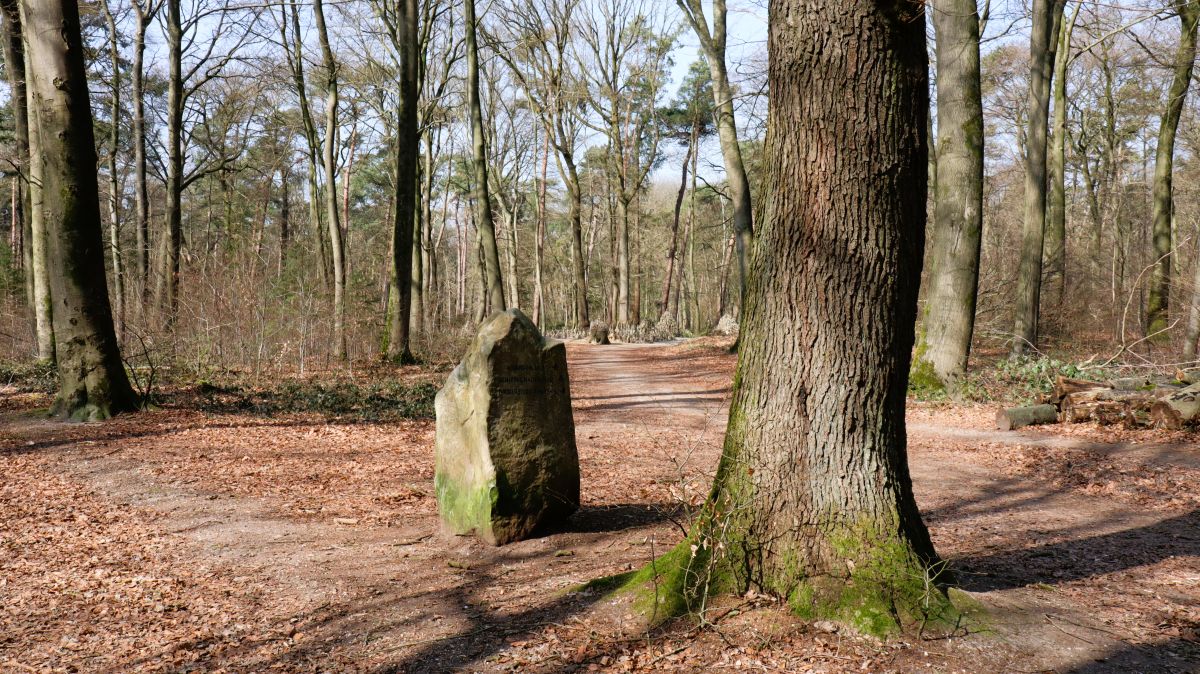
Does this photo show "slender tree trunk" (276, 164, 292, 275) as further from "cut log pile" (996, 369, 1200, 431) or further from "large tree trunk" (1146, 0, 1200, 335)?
"large tree trunk" (1146, 0, 1200, 335)

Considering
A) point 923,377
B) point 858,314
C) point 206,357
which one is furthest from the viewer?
point 206,357

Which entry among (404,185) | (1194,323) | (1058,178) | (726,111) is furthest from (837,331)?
(1058,178)

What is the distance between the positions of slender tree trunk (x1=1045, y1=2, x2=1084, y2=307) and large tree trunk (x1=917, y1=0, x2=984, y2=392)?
24.0ft

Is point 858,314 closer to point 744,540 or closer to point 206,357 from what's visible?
point 744,540

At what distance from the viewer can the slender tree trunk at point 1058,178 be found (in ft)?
53.6

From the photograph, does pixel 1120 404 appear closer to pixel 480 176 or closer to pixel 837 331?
pixel 837 331

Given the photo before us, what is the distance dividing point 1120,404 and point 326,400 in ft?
33.7

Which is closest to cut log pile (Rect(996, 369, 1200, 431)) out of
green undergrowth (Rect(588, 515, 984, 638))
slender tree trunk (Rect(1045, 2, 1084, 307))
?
green undergrowth (Rect(588, 515, 984, 638))

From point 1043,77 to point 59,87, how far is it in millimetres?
15031

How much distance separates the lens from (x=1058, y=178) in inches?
697

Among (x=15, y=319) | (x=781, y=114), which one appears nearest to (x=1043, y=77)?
(x=781, y=114)

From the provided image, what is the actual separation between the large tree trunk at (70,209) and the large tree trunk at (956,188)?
36.5ft

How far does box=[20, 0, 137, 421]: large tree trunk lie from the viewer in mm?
8164

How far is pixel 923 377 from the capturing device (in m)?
10.9
